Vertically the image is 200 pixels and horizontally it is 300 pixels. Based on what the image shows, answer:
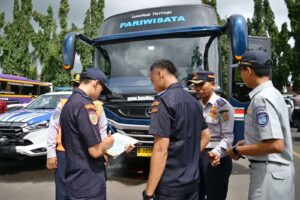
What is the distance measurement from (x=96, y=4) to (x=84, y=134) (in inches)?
1470

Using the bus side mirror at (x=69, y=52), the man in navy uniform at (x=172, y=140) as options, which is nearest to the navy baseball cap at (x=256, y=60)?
the man in navy uniform at (x=172, y=140)

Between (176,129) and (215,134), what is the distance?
140 cm

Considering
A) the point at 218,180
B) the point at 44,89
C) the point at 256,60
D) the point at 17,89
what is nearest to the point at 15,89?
the point at 17,89

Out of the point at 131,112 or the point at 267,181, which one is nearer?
the point at 267,181

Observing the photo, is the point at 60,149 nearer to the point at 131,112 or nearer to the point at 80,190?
the point at 80,190

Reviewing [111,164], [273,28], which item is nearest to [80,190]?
[111,164]

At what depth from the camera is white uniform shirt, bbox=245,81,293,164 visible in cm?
257

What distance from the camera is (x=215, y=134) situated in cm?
407

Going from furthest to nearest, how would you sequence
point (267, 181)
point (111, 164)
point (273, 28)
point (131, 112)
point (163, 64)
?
point (273, 28) < point (111, 164) < point (131, 112) < point (163, 64) < point (267, 181)

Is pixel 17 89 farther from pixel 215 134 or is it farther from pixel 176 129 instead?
pixel 176 129

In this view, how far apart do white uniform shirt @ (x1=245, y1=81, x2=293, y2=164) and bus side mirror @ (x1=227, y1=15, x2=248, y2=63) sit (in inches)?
133

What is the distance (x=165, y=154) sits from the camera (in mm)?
2721

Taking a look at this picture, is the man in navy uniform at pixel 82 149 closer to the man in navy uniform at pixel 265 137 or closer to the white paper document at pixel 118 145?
the white paper document at pixel 118 145

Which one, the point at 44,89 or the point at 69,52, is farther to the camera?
the point at 44,89
